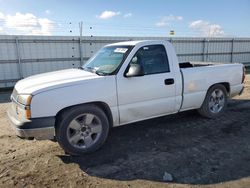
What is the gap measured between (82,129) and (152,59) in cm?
193

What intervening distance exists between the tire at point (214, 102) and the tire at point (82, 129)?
2717 millimetres

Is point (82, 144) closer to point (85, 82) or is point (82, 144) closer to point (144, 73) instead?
point (85, 82)

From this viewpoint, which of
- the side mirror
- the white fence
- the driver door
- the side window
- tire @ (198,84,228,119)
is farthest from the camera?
the white fence

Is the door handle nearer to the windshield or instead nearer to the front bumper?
the windshield

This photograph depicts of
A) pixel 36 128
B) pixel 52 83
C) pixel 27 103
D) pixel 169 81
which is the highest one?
pixel 52 83

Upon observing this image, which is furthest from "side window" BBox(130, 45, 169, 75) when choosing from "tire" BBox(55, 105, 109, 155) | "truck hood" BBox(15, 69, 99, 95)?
"tire" BBox(55, 105, 109, 155)

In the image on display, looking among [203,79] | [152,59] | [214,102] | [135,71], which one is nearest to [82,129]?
[135,71]

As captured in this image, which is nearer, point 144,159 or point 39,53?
point 144,159

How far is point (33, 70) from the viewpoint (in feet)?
40.6

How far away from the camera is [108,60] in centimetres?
472

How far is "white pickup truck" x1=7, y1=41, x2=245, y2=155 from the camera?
144 inches

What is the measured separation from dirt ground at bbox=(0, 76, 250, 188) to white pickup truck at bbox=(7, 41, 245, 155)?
436mm

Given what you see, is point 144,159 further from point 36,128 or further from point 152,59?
point 152,59

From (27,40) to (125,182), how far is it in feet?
35.3
